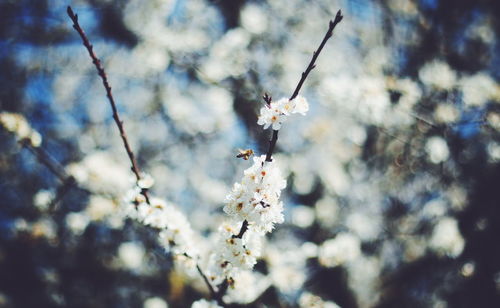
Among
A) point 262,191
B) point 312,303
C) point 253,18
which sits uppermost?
point 253,18

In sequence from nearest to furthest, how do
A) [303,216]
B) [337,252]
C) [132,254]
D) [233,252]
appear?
[233,252]
[337,252]
[132,254]
[303,216]

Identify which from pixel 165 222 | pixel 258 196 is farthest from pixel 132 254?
pixel 258 196

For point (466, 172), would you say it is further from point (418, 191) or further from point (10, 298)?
point (10, 298)

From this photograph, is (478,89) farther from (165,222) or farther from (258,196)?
(165,222)

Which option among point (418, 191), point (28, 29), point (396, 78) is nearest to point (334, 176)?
point (418, 191)

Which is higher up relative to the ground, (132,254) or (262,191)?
(132,254)

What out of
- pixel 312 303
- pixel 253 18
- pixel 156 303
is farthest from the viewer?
pixel 253 18
